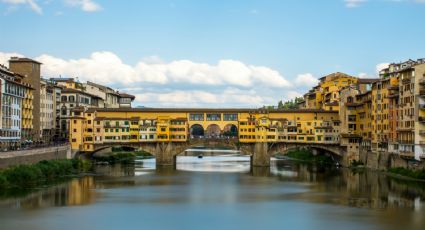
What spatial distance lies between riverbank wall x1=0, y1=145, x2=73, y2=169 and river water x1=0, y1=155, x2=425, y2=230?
3617 millimetres

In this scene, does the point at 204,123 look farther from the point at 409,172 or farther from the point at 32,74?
the point at 409,172

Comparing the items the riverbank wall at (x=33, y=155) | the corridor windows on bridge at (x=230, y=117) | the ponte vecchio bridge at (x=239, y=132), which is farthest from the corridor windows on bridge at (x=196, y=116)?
the riverbank wall at (x=33, y=155)

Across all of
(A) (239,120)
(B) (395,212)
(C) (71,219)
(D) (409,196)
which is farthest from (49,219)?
(A) (239,120)

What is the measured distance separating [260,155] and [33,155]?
29025 mm

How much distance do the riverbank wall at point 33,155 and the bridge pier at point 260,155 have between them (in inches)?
798

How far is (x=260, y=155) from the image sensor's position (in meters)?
79.4

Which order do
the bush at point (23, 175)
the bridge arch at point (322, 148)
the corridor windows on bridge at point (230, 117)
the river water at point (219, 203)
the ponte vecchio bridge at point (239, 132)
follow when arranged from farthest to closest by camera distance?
1. the corridor windows on bridge at point (230, 117)
2. the ponte vecchio bridge at point (239, 132)
3. the bridge arch at point (322, 148)
4. the bush at point (23, 175)
5. the river water at point (219, 203)

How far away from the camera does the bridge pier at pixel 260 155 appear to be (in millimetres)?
79250

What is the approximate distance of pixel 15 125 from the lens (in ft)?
220

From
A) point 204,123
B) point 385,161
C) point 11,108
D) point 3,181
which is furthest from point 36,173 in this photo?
point 385,161

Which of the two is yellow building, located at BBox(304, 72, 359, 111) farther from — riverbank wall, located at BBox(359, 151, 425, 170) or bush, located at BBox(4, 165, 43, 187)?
bush, located at BBox(4, 165, 43, 187)

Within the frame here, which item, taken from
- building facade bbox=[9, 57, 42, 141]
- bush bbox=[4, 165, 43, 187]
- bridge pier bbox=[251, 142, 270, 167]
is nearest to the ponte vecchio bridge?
bridge pier bbox=[251, 142, 270, 167]

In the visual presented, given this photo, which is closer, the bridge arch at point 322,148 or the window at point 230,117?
the bridge arch at point 322,148

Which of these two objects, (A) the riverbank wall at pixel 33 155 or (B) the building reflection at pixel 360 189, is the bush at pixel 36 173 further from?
(B) the building reflection at pixel 360 189
